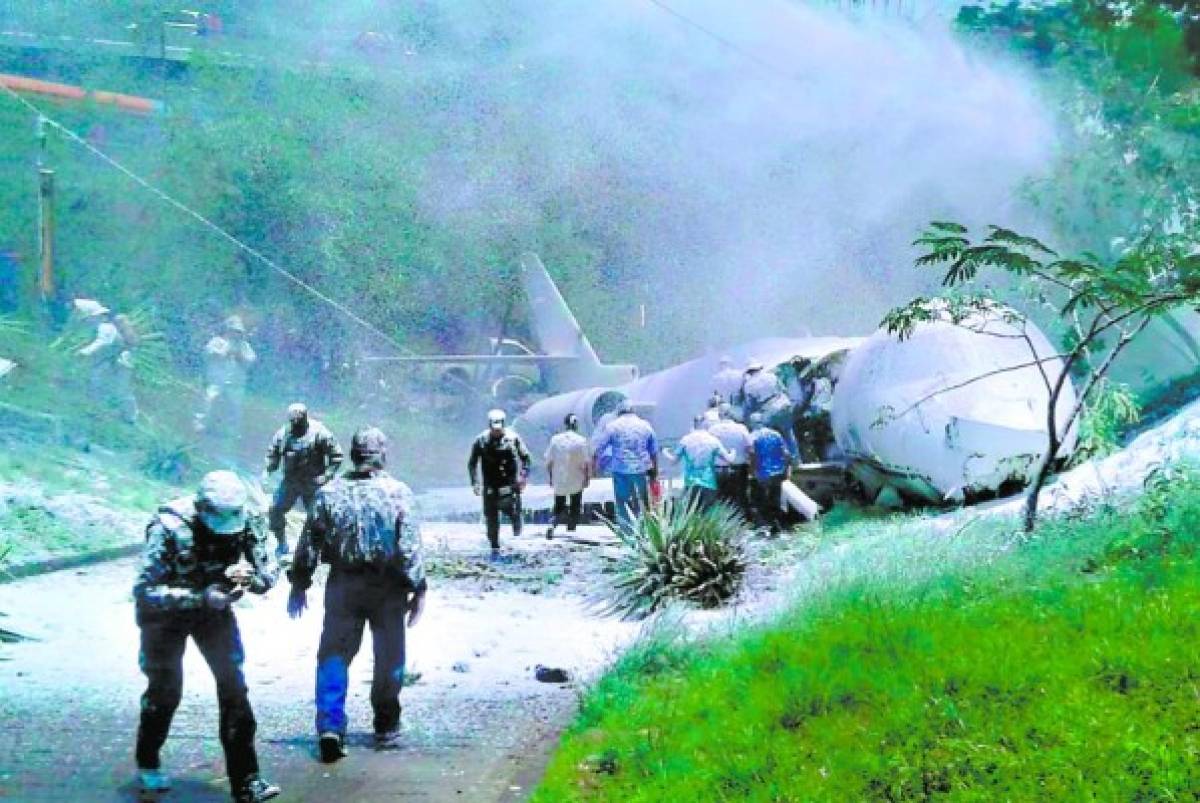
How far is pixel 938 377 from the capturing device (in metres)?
10.8

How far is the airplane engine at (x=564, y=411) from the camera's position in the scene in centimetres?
1368

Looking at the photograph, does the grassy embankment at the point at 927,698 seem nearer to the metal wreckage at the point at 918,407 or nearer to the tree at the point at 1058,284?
the tree at the point at 1058,284

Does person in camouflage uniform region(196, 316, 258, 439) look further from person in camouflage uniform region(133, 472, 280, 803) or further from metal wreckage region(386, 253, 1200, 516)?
person in camouflage uniform region(133, 472, 280, 803)

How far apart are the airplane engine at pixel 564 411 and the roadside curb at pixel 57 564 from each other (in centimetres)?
497

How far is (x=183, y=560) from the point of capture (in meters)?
5.46

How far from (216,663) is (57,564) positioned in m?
4.54

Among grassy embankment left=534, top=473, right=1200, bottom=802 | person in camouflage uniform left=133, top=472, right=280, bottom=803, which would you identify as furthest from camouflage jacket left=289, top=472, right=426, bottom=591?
grassy embankment left=534, top=473, right=1200, bottom=802

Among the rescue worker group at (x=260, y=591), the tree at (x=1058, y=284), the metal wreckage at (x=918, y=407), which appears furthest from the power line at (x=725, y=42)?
the rescue worker group at (x=260, y=591)

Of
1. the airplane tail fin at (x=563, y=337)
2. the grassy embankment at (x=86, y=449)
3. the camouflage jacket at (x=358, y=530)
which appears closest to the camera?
the camouflage jacket at (x=358, y=530)

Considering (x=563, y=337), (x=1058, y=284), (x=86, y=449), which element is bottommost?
(x=86, y=449)

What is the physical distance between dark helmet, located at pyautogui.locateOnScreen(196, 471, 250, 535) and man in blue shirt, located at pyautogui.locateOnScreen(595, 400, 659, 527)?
5.89 metres

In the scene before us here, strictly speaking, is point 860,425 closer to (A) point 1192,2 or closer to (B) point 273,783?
(A) point 1192,2

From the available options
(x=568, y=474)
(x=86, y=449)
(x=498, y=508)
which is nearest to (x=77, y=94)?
(x=86, y=449)

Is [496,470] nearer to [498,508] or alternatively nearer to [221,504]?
[498,508]
